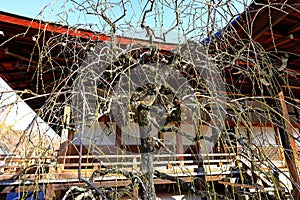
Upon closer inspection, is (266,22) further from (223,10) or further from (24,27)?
(24,27)

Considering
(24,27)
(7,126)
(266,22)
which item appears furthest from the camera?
(24,27)

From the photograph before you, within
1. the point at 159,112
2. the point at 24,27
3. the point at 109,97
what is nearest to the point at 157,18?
the point at 109,97

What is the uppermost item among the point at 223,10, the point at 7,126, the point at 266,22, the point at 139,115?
the point at 266,22

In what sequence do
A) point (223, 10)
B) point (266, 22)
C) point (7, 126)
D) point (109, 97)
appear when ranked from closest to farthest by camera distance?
point (7, 126), point (223, 10), point (109, 97), point (266, 22)

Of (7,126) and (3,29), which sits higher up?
(3,29)

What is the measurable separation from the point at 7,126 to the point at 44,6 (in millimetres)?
587

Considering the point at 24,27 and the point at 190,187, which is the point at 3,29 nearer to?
the point at 24,27

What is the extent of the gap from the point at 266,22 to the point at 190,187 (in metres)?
2.35

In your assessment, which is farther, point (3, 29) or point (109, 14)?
point (3, 29)

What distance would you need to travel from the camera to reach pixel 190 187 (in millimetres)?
976

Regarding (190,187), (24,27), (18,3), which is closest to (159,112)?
(190,187)

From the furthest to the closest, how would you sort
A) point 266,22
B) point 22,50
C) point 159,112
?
1. point 22,50
2. point 266,22
3. point 159,112

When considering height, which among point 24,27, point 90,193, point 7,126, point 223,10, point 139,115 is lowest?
point 90,193

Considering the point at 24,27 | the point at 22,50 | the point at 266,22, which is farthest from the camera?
the point at 22,50
